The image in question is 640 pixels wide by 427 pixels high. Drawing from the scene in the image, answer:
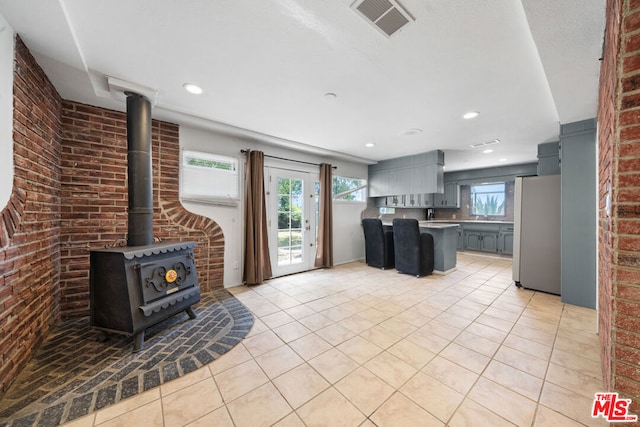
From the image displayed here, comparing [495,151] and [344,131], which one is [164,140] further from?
[495,151]

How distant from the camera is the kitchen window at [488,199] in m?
6.64

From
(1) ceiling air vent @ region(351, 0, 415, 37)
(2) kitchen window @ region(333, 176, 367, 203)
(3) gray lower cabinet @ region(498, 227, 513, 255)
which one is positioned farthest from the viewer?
(3) gray lower cabinet @ region(498, 227, 513, 255)

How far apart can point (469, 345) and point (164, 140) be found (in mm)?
4152

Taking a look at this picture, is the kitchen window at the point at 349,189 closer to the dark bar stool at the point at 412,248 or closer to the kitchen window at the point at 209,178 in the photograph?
the dark bar stool at the point at 412,248

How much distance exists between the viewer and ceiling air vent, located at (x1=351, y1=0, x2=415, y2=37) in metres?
1.32

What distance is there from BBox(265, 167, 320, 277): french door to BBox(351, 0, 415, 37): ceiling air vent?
9.40 feet

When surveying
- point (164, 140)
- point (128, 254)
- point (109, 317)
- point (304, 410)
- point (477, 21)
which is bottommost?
point (304, 410)

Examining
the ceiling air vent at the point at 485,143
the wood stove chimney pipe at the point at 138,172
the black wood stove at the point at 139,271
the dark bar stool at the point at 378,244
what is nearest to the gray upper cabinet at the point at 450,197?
the ceiling air vent at the point at 485,143

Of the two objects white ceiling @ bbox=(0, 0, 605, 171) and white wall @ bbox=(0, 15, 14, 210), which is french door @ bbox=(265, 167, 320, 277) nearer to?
white ceiling @ bbox=(0, 0, 605, 171)

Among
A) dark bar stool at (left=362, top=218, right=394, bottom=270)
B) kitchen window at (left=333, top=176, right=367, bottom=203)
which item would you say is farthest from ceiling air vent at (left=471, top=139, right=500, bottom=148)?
kitchen window at (left=333, top=176, right=367, bottom=203)

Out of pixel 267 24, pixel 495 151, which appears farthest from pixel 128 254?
pixel 495 151

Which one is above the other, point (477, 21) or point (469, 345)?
point (477, 21)

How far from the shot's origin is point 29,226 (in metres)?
1.81

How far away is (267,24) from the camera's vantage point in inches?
58.7
